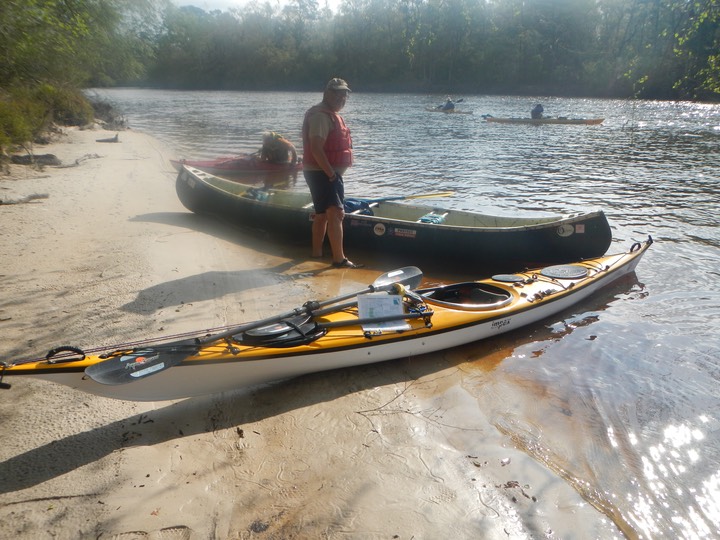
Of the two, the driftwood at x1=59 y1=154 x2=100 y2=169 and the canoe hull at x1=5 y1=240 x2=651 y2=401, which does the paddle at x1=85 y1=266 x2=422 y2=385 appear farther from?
the driftwood at x1=59 y1=154 x2=100 y2=169

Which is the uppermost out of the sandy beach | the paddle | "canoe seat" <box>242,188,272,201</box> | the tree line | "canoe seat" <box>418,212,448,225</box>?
the tree line

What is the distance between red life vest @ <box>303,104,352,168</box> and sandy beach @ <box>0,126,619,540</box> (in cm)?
167

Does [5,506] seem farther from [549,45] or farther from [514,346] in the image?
[549,45]

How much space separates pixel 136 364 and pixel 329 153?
11.5ft

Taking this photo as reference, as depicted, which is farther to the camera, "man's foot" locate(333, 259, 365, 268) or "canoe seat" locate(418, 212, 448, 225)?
"canoe seat" locate(418, 212, 448, 225)

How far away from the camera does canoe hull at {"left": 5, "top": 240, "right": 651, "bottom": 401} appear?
3156 millimetres

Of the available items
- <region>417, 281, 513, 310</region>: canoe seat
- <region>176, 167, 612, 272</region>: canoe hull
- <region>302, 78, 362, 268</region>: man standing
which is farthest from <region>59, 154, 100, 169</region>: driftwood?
<region>417, 281, 513, 310</region>: canoe seat

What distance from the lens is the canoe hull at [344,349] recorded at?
316 cm

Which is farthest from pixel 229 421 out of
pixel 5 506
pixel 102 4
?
pixel 102 4

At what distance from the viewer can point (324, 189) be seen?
243 inches

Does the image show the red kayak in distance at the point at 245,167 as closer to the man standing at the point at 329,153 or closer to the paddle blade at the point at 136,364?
the man standing at the point at 329,153

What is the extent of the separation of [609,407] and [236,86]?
284ft

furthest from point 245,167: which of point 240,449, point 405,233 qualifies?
point 240,449

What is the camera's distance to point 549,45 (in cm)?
5325
